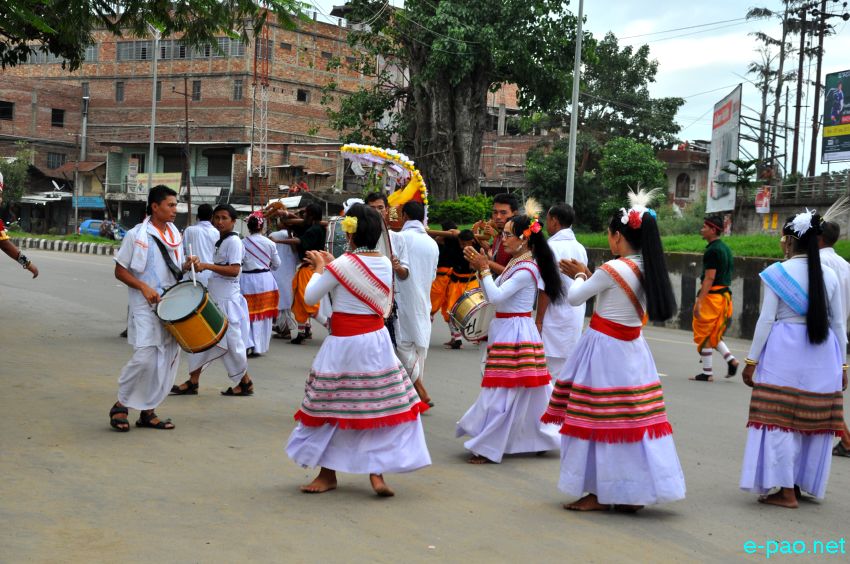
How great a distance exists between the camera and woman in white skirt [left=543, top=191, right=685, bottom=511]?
5770mm

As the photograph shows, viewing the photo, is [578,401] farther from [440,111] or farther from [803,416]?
[440,111]

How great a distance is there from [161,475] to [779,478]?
391 centimetres

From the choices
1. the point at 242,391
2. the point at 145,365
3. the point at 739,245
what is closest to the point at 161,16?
the point at 242,391

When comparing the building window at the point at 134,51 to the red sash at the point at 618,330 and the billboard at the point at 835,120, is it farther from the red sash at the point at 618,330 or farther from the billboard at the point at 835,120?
the red sash at the point at 618,330

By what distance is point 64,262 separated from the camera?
30.8m

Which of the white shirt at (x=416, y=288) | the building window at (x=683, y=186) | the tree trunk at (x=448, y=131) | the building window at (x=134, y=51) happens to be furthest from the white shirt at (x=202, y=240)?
the building window at (x=134, y=51)

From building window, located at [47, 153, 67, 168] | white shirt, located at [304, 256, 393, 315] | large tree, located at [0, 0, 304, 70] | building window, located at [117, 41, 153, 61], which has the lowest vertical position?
white shirt, located at [304, 256, 393, 315]

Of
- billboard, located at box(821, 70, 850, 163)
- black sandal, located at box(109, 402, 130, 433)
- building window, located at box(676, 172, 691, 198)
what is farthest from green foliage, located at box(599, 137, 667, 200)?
black sandal, located at box(109, 402, 130, 433)

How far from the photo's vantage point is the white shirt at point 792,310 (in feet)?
20.4

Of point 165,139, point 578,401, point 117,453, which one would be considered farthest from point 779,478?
point 165,139

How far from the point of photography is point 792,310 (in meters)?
6.25

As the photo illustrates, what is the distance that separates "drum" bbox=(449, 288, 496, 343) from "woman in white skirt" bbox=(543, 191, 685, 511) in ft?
8.34

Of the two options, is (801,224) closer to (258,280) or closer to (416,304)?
(416,304)

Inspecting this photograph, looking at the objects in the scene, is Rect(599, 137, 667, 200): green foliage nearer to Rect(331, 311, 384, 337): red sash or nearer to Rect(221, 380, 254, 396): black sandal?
Rect(221, 380, 254, 396): black sandal
